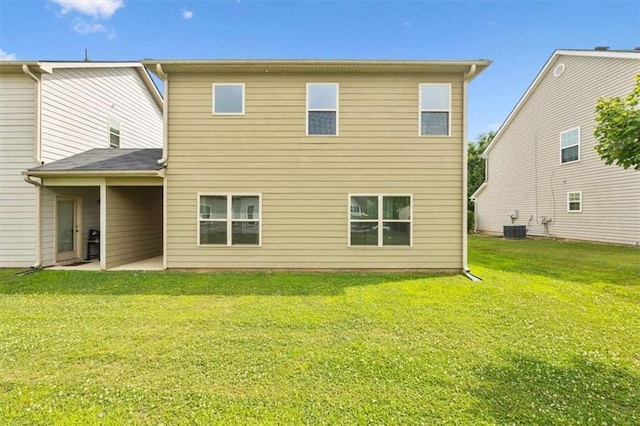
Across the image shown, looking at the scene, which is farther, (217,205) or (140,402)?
(217,205)

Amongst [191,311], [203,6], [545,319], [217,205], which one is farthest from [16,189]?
[545,319]

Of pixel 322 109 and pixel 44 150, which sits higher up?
pixel 322 109

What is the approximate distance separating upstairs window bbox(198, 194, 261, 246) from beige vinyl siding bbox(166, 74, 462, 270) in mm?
183

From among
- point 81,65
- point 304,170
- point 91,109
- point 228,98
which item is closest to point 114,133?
point 91,109

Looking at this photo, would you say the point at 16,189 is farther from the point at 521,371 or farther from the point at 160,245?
the point at 521,371

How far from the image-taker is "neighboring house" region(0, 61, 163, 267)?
8.05 metres

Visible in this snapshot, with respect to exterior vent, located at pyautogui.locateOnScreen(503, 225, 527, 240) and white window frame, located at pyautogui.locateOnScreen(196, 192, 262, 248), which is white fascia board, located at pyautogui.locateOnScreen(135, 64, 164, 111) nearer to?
white window frame, located at pyautogui.locateOnScreen(196, 192, 262, 248)

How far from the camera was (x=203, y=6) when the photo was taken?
10297 millimetres

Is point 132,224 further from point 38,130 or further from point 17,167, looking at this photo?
point 38,130

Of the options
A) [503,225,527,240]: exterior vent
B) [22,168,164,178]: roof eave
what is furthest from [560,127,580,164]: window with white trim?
[22,168,164,178]: roof eave

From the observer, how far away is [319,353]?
3551 millimetres

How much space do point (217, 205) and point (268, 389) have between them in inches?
223

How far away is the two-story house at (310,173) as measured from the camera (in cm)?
768

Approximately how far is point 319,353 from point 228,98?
21.9 ft
